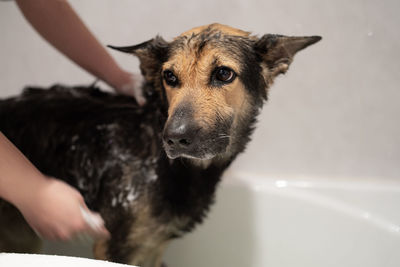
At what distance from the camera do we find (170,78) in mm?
927

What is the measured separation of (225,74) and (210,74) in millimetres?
47

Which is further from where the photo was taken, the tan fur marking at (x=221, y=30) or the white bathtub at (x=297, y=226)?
the white bathtub at (x=297, y=226)

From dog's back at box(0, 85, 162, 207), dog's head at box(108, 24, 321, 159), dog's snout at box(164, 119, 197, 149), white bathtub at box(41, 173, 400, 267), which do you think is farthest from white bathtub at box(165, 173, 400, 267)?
dog's snout at box(164, 119, 197, 149)

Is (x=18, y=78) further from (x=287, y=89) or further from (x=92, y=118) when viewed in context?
(x=287, y=89)

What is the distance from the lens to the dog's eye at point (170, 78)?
914mm

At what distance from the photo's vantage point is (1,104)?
1223mm

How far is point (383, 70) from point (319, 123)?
0.33 metres

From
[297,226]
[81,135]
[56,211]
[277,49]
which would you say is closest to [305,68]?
[277,49]

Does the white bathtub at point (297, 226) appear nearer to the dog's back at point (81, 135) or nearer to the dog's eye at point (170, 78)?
the dog's back at point (81, 135)

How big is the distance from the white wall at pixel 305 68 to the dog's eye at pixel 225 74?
0.22m

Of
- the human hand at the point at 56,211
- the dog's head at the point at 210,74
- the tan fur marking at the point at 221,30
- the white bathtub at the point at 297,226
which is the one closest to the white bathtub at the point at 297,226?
the white bathtub at the point at 297,226

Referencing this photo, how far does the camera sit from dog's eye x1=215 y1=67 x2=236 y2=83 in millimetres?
897

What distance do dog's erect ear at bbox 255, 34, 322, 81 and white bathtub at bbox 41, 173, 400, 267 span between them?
2.51 ft

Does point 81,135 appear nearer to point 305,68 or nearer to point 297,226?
point 305,68
